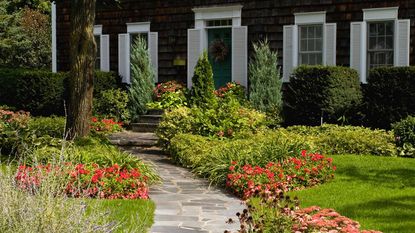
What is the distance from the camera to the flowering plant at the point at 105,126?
57.2ft

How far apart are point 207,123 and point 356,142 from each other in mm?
3247

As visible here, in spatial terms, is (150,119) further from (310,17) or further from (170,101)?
(310,17)

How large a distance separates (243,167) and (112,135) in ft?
24.1

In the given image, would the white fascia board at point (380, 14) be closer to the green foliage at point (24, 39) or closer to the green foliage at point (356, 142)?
the green foliage at point (356, 142)

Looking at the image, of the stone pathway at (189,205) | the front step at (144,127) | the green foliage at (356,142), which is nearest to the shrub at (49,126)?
the front step at (144,127)

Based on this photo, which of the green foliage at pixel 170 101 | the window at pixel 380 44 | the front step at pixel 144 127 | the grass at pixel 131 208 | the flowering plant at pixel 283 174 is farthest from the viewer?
the green foliage at pixel 170 101

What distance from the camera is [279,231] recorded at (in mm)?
5680

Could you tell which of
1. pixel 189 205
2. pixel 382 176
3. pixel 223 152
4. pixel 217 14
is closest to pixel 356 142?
pixel 382 176

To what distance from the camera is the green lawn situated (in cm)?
788

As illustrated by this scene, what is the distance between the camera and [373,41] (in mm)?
16531

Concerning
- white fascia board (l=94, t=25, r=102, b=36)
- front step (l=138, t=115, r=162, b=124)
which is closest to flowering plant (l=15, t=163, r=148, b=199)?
front step (l=138, t=115, r=162, b=124)

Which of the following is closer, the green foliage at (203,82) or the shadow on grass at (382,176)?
the shadow on grass at (382,176)

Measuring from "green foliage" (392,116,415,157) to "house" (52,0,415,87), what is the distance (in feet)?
8.48

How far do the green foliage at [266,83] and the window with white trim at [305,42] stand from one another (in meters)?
0.36
